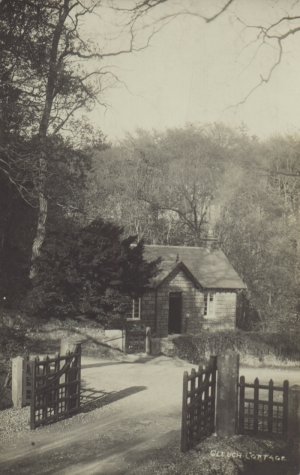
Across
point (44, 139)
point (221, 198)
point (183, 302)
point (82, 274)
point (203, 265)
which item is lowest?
point (183, 302)

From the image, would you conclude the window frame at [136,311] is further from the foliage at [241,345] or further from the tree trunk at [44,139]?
the tree trunk at [44,139]

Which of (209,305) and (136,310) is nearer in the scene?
(136,310)

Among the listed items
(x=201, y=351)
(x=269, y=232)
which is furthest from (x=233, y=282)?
(x=201, y=351)

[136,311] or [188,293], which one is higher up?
[188,293]

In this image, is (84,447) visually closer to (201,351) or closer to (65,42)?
(65,42)

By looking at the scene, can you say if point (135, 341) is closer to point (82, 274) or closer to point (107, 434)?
point (82, 274)

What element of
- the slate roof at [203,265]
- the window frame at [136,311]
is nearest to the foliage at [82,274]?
the window frame at [136,311]

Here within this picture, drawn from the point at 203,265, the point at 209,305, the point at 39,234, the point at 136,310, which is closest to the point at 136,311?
the point at 136,310
